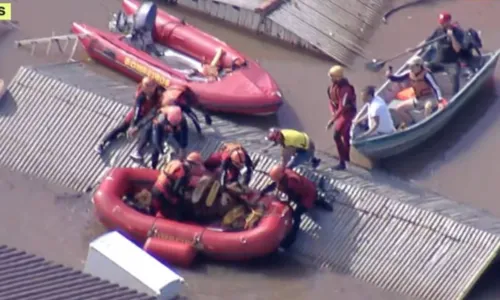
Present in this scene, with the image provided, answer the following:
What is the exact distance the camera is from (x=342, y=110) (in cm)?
2159

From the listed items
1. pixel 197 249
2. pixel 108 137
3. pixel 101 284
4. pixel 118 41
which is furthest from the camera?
pixel 118 41

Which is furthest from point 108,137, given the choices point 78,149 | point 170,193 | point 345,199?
point 345,199

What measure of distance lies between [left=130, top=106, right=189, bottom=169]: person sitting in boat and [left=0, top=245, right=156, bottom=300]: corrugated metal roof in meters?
6.07

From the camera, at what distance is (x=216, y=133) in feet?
71.0

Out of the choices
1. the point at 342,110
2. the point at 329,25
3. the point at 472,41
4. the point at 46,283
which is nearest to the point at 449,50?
the point at 472,41

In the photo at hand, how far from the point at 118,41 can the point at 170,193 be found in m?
4.94

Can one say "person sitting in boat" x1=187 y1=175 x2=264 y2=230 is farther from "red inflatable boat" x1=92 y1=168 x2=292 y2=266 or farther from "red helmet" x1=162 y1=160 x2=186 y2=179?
"red helmet" x1=162 y1=160 x2=186 y2=179

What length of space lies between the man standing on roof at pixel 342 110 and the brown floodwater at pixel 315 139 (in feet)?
3.82

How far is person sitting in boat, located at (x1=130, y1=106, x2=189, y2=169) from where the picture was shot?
68.4 feet

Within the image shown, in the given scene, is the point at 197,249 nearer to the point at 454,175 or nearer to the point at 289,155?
the point at 289,155

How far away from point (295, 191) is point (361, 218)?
1.00 m

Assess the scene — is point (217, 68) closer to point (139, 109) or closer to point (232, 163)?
point (139, 109)

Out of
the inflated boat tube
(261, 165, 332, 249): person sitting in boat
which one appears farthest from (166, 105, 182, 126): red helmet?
the inflated boat tube

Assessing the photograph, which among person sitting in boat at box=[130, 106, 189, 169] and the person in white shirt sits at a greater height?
Result: the person in white shirt
